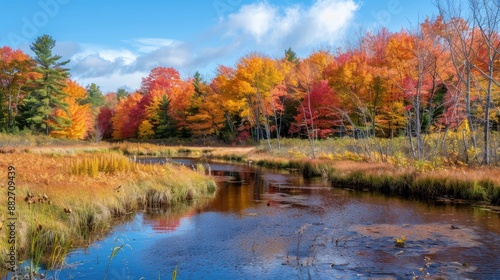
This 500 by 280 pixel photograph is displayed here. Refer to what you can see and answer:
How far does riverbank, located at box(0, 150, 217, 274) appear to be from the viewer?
7668 millimetres

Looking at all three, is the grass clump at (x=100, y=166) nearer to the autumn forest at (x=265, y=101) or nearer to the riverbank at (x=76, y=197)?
the riverbank at (x=76, y=197)

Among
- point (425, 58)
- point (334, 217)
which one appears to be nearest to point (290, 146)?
point (425, 58)

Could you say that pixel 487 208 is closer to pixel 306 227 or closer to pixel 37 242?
pixel 306 227

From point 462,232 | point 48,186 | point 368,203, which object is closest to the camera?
point 462,232

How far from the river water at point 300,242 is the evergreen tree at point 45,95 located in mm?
37113

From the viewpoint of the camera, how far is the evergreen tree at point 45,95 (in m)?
44.5

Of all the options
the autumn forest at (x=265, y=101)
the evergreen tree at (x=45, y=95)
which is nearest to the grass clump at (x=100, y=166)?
the autumn forest at (x=265, y=101)

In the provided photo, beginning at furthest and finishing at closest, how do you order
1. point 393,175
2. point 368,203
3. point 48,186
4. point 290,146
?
1. point 290,146
2. point 393,175
3. point 368,203
4. point 48,186

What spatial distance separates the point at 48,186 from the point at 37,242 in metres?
3.44

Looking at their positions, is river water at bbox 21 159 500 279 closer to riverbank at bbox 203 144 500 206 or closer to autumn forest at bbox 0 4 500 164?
riverbank at bbox 203 144 500 206

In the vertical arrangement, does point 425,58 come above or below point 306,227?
above

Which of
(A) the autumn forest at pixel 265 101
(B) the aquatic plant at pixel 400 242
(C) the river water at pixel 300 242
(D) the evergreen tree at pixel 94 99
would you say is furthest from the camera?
(D) the evergreen tree at pixel 94 99

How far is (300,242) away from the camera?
8992mm

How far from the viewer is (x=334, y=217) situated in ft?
38.5
